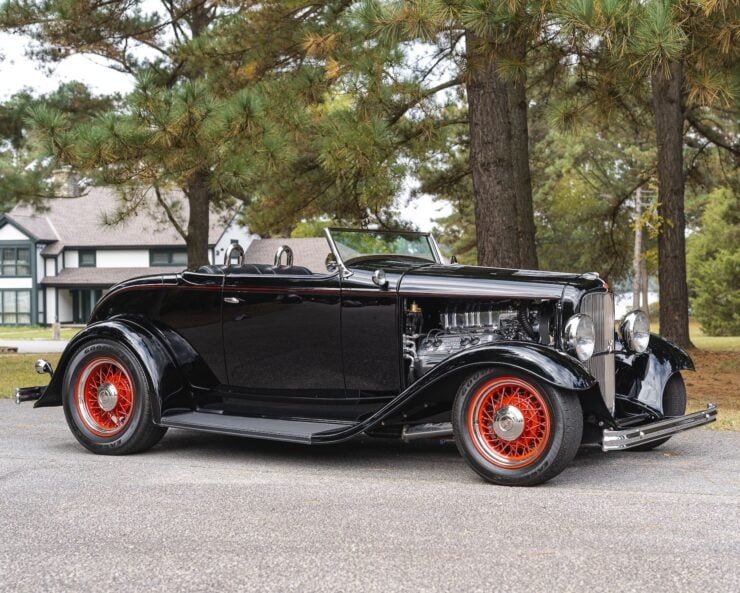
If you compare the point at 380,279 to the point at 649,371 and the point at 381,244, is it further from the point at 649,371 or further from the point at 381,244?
the point at 649,371

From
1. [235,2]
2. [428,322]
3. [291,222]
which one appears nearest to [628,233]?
[291,222]

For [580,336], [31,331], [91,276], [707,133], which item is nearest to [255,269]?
[580,336]

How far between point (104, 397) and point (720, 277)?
3779 centimetres

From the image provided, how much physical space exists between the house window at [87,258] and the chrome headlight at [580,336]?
42.2 meters

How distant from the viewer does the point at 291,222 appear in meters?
19.7

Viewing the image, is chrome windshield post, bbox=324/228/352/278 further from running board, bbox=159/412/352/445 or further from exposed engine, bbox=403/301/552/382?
running board, bbox=159/412/352/445

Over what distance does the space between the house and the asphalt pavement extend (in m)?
38.1

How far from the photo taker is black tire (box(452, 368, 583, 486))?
5.19 meters

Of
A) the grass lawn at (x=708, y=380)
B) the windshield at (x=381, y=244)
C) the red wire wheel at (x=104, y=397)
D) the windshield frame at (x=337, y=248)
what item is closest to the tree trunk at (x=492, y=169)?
the grass lawn at (x=708, y=380)

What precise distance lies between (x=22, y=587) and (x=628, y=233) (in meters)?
23.6

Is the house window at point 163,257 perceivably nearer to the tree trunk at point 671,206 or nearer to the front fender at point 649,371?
the tree trunk at point 671,206

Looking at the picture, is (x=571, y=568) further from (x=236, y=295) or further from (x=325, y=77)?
(x=325, y=77)

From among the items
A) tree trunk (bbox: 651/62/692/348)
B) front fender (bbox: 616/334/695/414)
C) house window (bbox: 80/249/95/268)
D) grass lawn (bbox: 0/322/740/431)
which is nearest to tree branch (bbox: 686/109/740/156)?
tree trunk (bbox: 651/62/692/348)

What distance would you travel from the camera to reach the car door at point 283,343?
6258mm
